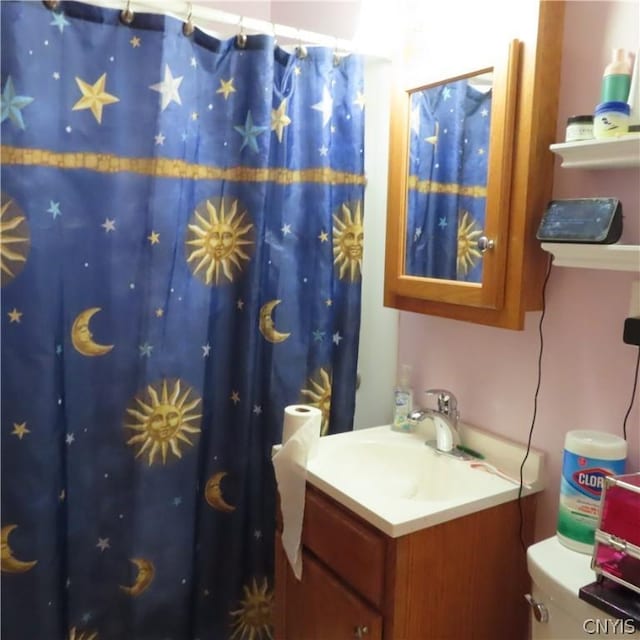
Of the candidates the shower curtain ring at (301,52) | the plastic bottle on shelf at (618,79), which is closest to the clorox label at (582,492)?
the plastic bottle on shelf at (618,79)

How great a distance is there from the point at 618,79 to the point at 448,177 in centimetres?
46

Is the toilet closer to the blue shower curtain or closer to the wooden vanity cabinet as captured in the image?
the wooden vanity cabinet

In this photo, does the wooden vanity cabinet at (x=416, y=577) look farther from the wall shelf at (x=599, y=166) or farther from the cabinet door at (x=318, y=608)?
the wall shelf at (x=599, y=166)

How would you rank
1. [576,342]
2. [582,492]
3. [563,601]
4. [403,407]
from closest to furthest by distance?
1. [563,601]
2. [582,492]
3. [576,342]
4. [403,407]

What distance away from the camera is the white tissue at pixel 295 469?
1457mm

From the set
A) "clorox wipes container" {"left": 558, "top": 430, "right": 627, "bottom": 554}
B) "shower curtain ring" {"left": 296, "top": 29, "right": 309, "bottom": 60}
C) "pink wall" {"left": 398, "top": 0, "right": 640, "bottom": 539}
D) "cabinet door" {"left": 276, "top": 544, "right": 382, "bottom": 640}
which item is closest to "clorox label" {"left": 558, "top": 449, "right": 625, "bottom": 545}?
"clorox wipes container" {"left": 558, "top": 430, "right": 627, "bottom": 554}

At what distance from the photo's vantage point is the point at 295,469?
4.79 feet

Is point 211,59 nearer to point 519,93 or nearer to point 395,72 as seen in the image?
point 395,72

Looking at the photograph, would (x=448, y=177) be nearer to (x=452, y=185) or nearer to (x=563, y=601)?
(x=452, y=185)

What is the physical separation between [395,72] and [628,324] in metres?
0.88

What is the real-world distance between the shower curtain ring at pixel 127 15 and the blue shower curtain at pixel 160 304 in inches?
0.8

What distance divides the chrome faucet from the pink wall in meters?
0.07

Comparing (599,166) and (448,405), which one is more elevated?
(599,166)

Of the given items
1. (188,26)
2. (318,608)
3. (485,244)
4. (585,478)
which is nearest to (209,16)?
(188,26)
